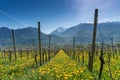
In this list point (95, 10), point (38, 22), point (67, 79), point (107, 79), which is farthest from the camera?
point (38, 22)

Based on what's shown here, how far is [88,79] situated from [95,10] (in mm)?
7169

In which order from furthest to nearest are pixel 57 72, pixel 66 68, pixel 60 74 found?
pixel 66 68, pixel 57 72, pixel 60 74

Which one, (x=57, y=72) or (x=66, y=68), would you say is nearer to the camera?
(x=57, y=72)

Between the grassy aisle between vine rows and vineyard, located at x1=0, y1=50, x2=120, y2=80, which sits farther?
vineyard, located at x1=0, y1=50, x2=120, y2=80

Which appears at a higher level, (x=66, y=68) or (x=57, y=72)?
(x=57, y=72)

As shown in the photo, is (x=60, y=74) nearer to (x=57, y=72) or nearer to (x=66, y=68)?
(x=57, y=72)

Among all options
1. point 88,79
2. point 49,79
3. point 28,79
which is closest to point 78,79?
point 88,79

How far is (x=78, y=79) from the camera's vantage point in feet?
32.1

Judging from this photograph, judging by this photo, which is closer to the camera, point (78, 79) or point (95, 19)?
point (78, 79)

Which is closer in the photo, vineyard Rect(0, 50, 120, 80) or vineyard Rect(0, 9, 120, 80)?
vineyard Rect(0, 9, 120, 80)

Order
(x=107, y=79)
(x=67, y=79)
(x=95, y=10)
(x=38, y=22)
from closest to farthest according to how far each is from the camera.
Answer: (x=67, y=79)
(x=107, y=79)
(x=95, y=10)
(x=38, y=22)

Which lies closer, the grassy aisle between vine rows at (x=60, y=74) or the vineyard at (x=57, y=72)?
the grassy aisle between vine rows at (x=60, y=74)

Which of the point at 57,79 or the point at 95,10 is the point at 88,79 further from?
the point at 95,10

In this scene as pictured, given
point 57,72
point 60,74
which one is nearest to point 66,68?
point 57,72
